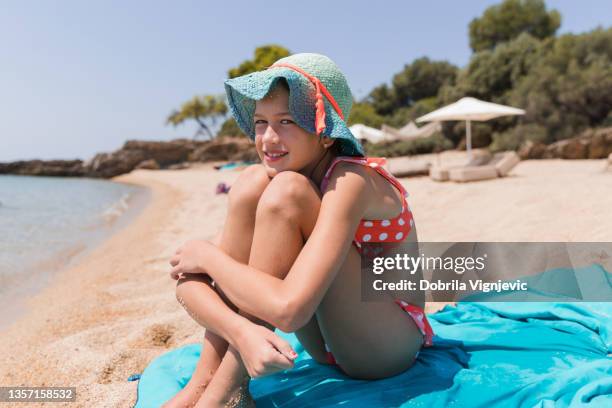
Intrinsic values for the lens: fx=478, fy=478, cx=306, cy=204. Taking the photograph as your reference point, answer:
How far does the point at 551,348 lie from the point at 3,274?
6153mm

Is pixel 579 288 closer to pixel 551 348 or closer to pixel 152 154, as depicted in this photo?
pixel 551 348

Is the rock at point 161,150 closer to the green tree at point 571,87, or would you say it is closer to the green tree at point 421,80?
the green tree at point 421,80

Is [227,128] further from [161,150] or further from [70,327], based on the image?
[70,327]

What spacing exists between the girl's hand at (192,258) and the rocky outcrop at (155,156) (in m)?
33.7

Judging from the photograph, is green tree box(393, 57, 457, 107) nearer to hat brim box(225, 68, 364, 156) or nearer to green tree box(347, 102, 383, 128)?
green tree box(347, 102, 383, 128)

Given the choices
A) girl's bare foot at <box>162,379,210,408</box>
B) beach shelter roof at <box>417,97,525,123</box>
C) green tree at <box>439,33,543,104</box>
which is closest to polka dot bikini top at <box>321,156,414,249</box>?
girl's bare foot at <box>162,379,210,408</box>

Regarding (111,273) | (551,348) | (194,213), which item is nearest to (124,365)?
(551,348)

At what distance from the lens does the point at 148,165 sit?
37.0m

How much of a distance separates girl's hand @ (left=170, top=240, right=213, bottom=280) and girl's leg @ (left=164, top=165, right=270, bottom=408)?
0.04m

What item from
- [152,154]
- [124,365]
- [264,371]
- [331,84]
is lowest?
[152,154]

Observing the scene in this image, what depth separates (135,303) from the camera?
12.5ft

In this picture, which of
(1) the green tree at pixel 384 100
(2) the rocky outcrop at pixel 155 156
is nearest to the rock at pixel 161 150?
(2) the rocky outcrop at pixel 155 156

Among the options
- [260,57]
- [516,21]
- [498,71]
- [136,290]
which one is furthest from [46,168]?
[136,290]

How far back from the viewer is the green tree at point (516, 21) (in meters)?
35.6
